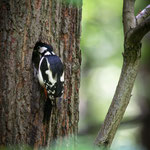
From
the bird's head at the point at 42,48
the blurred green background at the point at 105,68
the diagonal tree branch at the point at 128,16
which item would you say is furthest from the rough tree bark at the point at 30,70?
the blurred green background at the point at 105,68

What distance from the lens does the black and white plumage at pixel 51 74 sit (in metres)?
2.96

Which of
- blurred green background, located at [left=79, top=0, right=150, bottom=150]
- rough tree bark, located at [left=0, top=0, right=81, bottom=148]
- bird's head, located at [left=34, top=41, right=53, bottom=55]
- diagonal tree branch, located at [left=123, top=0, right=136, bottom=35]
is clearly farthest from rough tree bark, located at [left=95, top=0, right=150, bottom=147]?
blurred green background, located at [left=79, top=0, right=150, bottom=150]

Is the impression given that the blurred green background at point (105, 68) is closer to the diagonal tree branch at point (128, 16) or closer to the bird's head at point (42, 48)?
the bird's head at point (42, 48)

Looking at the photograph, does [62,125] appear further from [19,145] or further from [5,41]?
[5,41]

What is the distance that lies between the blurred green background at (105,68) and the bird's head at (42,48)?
2894mm

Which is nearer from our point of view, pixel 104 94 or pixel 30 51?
pixel 30 51

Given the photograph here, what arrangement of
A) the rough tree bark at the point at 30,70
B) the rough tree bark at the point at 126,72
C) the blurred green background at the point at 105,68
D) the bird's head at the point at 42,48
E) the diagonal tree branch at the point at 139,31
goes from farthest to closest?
the blurred green background at the point at 105,68, the bird's head at the point at 42,48, the rough tree bark at the point at 30,70, the rough tree bark at the point at 126,72, the diagonal tree branch at the point at 139,31

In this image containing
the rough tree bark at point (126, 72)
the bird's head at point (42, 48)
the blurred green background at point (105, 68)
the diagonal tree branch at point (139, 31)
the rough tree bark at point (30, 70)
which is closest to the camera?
the diagonal tree branch at point (139, 31)

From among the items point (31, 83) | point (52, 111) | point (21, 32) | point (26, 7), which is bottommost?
point (52, 111)

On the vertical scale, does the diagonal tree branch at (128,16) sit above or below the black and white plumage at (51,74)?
above

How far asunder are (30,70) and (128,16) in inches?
41.5

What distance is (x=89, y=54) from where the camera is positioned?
673cm

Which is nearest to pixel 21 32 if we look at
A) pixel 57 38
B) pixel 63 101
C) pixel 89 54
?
pixel 57 38

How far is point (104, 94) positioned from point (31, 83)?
5392mm
